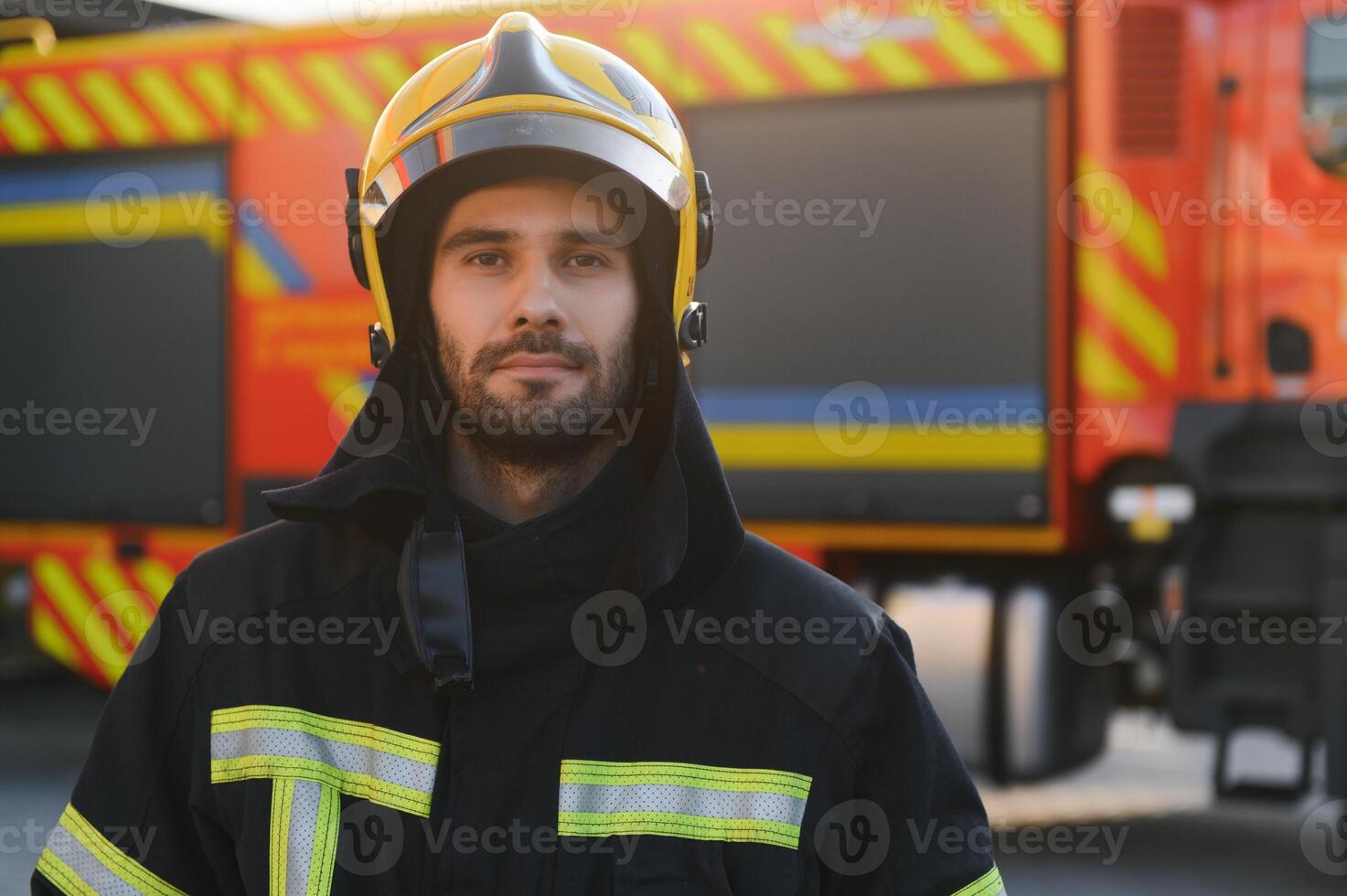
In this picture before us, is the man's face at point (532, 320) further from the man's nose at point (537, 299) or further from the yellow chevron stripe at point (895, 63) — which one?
the yellow chevron stripe at point (895, 63)

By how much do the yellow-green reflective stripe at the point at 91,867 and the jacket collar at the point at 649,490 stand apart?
386 mm

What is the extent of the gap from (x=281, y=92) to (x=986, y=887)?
15.0ft

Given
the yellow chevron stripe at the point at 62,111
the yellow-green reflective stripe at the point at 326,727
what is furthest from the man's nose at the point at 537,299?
the yellow chevron stripe at the point at 62,111

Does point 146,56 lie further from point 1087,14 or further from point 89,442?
point 1087,14

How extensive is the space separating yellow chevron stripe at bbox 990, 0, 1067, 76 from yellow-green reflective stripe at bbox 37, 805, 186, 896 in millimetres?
3678

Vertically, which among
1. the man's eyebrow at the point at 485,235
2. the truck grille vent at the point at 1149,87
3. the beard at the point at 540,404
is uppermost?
the truck grille vent at the point at 1149,87

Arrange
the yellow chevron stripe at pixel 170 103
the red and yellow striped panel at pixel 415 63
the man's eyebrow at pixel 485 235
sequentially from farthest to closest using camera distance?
the yellow chevron stripe at pixel 170 103 → the red and yellow striped panel at pixel 415 63 → the man's eyebrow at pixel 485 235

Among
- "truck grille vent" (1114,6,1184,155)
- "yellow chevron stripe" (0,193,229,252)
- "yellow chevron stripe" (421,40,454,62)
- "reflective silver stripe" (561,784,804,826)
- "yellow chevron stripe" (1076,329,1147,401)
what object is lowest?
"reflective silver stripe" (561,784,804,826)

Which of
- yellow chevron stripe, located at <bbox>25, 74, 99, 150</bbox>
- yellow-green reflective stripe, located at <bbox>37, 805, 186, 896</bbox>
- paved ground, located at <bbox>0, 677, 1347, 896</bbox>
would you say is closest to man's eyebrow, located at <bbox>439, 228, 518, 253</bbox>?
yellow-green reflective stripe, located at <bbox>37, 805, 186, 896</bbox>

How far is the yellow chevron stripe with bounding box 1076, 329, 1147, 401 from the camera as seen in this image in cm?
448

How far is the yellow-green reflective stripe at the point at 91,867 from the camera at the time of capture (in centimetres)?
158

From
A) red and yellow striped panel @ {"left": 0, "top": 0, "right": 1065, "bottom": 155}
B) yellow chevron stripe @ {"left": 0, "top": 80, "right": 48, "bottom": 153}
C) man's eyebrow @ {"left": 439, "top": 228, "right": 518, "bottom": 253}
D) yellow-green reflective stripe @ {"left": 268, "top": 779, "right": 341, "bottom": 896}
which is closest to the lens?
yellow-green reflective stripe @ {"left": 268, "top": 779, "right": 341, "bottom": 896}

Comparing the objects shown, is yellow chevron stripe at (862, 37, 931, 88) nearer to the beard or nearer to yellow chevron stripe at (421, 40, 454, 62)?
yellow chevron stripe at (421, 40, 454, 62)

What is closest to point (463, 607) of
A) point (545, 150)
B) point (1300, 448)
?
point (545, 150)
